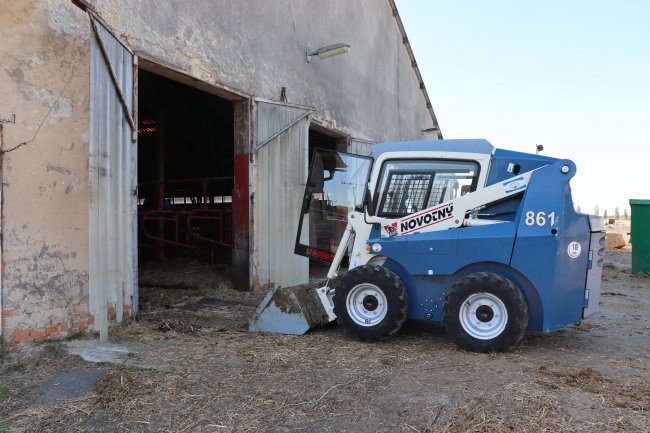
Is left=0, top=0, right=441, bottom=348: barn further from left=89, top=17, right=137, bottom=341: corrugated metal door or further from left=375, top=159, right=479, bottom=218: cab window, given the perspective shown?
left=375, top=159, right=479, bottom=218: cab window

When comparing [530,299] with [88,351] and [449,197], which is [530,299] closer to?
[449,197]

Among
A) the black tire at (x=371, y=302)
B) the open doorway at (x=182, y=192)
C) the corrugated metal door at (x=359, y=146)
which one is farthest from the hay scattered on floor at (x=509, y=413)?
the corrugated metal door at (x=359, y=146)

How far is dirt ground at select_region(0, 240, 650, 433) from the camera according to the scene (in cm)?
325

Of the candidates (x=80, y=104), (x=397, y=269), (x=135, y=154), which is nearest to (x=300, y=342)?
(x=397, y=269)

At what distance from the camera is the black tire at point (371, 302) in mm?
5070

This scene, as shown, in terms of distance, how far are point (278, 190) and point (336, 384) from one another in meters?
5.34

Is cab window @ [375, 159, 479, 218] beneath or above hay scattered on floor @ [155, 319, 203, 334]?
above

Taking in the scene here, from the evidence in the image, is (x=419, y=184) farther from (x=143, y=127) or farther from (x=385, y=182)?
(x=143, y=127)

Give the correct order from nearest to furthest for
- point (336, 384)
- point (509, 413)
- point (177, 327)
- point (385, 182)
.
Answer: point (509, 413) < point (336, 384) < point (385, 182) < point (177, 327)

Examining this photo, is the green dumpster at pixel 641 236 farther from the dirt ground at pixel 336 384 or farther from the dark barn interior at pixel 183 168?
the dark barn interior at pixel 183 168

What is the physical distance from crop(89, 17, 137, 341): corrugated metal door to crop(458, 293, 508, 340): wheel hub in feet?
12.7

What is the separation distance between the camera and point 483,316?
485cm

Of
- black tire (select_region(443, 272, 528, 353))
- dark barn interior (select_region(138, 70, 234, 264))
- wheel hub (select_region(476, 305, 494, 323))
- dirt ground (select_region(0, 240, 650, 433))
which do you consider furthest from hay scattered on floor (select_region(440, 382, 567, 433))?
dark barn interior (select_region(138, 70, 234, 264))

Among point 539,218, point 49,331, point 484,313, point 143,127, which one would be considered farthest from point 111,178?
point 143,127
